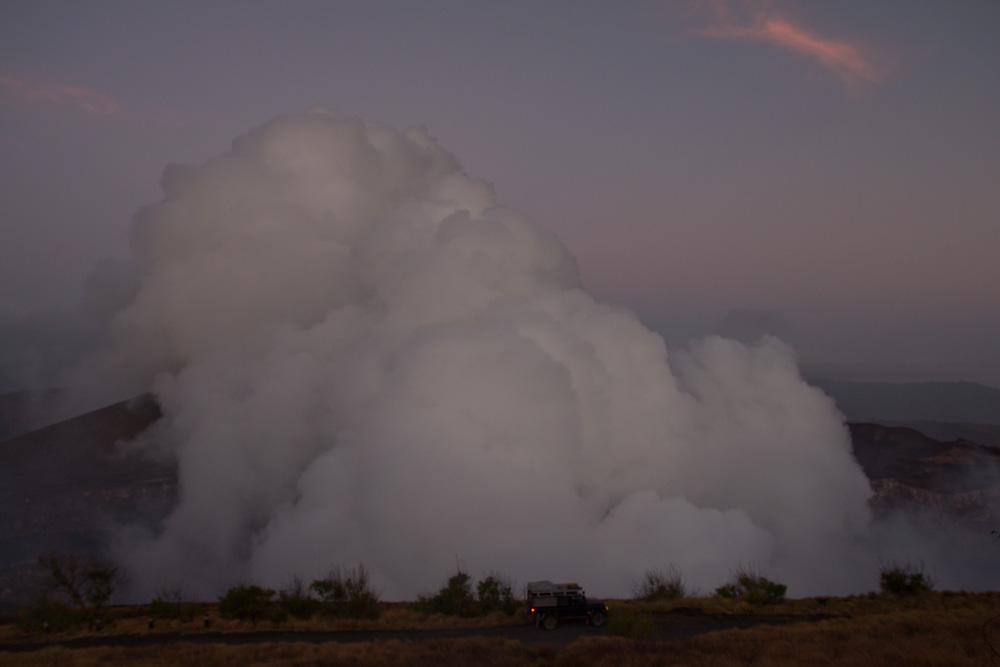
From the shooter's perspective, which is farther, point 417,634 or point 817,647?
point 417,634

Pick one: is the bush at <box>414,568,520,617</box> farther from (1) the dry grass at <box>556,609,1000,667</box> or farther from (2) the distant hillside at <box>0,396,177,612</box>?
(2) the distant hillside at <box>0,396,177,612</box>

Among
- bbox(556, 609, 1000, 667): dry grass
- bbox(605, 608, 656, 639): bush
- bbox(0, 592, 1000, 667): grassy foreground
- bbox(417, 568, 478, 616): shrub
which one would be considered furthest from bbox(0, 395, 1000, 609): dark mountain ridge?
bbox(556, 609, 1000, 667): dry grass

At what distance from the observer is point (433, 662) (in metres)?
23.7

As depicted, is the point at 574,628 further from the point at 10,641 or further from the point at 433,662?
the point at 10,641

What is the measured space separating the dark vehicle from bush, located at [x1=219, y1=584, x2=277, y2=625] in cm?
1558

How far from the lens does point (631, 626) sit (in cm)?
2739

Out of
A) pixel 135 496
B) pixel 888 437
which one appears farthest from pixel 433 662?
pixel 888 437

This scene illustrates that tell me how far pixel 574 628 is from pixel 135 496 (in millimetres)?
95903

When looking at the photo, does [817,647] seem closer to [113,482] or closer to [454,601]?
[454,601]

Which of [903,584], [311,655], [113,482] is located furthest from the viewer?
[113,482]

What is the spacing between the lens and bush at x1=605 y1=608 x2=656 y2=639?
26672 millimetres

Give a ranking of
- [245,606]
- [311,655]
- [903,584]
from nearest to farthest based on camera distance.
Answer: [311,655]
[245,606]
[903,584]

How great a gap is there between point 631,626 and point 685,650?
382 cm

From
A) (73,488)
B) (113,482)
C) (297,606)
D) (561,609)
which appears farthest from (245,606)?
(73,488)
